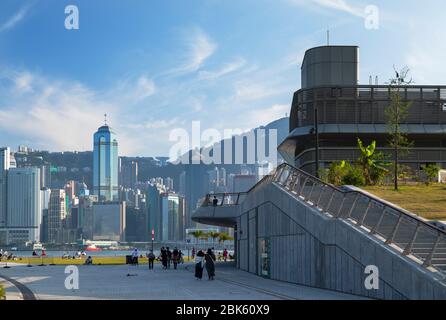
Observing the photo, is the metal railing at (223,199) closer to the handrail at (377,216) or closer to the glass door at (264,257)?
the glass door at (264,257)

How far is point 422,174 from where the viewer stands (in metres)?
46.5

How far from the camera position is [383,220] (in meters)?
18.3

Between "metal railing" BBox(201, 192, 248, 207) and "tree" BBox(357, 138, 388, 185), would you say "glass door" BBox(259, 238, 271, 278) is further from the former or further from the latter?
"metal railing" BBox(201, 192, 248, 207)

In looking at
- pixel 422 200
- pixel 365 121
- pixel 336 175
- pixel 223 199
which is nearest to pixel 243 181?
pixel 365 121

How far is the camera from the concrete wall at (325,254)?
53.7ft

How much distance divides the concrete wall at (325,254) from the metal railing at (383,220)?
0.28 metres

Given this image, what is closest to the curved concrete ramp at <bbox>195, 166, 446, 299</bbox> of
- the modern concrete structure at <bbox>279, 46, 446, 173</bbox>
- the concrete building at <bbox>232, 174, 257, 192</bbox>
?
the modern concrete structure at <bbox>279, 46, 446, 173</bbox>

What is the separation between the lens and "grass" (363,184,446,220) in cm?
2466

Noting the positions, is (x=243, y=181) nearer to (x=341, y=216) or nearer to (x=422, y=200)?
(x=422, y=200)

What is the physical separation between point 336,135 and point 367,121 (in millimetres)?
2713

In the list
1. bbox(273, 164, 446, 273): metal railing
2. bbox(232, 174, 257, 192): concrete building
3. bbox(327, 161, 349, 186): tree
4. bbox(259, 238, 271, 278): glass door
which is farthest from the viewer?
bbox(232, 174, 257, 192): concrete building

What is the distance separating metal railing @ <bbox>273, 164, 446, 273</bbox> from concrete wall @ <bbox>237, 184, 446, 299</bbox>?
0.28 m
